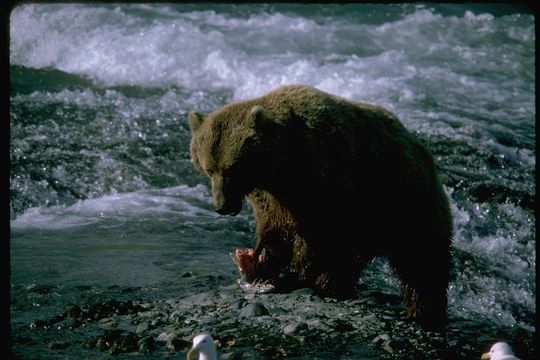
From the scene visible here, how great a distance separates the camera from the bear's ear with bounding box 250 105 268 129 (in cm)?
495

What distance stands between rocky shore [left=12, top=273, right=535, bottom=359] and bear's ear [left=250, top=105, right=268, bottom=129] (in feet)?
3.75

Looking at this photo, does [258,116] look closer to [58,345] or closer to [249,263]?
[249,263]

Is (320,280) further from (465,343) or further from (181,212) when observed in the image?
(181,212)

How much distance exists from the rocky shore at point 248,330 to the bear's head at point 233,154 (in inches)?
28.2

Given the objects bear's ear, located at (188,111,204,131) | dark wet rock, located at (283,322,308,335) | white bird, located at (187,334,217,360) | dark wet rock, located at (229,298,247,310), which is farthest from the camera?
bear's ear, located at (188,111,204,131)

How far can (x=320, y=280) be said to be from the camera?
548 cm

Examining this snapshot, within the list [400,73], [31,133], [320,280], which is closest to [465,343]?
[320,280]

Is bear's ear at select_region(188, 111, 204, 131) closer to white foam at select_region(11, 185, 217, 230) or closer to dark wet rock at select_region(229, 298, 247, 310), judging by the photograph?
dark wet rock at select_region(229, 298, 247, 310)

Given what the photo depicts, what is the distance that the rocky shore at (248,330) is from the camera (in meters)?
4.49

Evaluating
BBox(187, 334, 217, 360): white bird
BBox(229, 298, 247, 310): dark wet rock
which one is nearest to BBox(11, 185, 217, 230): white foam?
BBox(229, 298, 247, 310): dark wet rock

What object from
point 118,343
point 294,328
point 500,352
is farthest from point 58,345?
point 500,352

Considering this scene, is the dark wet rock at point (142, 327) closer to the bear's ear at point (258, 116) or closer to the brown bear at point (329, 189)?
the brown bear at point (329, 189)

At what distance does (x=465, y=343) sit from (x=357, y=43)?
12762 millimetres

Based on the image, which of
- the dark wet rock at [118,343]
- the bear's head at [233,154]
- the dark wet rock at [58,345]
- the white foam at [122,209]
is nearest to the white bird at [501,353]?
the bear's head at [233,154]
